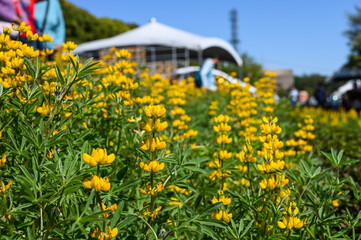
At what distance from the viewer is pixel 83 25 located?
30.1m

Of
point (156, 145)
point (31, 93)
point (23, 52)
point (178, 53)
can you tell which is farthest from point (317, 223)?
point (178, 53)

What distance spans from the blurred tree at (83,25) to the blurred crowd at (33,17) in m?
25.4

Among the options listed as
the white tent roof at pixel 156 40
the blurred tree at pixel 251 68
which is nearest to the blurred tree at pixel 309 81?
the blurred tree at pixel 251 68

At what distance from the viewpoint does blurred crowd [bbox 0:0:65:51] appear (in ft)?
9.86

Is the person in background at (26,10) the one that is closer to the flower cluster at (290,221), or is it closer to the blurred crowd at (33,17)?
the blurred crowd at (33,17)

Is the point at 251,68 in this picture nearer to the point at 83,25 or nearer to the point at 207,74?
the point at 83,25

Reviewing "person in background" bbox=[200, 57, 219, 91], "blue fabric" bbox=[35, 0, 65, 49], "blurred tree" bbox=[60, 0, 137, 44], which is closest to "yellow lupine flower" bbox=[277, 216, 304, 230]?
"blue fabric" bbox=[35, 0, 65, 49]

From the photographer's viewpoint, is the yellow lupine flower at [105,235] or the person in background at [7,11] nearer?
the yellow lupine flower at [105,235]

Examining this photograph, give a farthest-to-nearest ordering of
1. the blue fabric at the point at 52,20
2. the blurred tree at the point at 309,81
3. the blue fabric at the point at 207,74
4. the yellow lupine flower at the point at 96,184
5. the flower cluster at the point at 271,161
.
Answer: the blurred tree at the point at 309,81
the blue fabric at the point at 207,74
the blue fabric at the point at 52,20
the flower cluster at the point at 271,161
the yellow lupine flower at the point at 96,184

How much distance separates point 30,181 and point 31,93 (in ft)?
1.23

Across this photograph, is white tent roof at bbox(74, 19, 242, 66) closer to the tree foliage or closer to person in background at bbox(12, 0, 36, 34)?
person in background at bbox(12, 0, 36, 34)

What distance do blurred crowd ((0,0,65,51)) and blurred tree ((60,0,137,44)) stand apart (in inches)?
1001

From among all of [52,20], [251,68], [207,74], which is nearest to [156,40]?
[207,74]

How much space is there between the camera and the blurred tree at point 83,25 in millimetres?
29062
